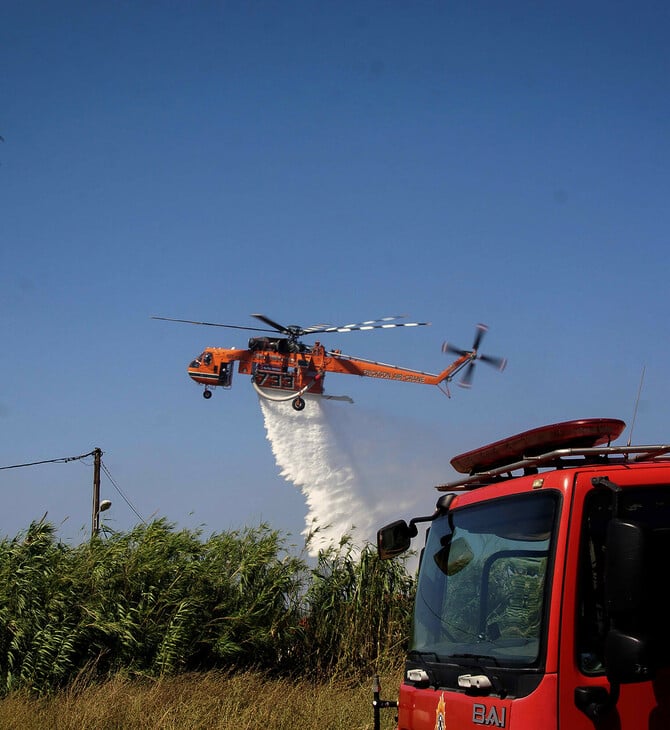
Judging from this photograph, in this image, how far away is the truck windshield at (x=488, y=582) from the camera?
162 inches

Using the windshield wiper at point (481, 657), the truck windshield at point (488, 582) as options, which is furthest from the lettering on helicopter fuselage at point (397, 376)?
the windshield wiper at point (481, 657)

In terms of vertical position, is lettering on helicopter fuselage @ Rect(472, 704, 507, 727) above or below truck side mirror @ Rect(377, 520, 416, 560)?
below

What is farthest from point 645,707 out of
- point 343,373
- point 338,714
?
point 343,373

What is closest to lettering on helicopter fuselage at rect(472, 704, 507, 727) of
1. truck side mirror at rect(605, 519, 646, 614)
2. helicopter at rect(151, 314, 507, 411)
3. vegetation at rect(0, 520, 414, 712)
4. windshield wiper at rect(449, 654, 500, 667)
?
windshield wiper at rect(449, 654, 500, 667)

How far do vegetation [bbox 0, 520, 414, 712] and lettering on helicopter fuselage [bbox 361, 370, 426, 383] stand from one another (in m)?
28.7

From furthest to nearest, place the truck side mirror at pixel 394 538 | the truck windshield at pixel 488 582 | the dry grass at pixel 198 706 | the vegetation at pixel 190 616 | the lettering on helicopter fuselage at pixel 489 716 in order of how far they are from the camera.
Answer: the vegetation at pixel 190 616 < the dry grass at pixel 198 706 < the truck side mirror at pixel 394 538 < the truck windshield at pixel 488 582 < the lettering on helicopter fuselage at pixel 489 716

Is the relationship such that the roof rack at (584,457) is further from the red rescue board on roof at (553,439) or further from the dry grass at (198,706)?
the dry grass at (198,706)

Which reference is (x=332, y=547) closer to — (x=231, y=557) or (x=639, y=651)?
(x=231, y=557)

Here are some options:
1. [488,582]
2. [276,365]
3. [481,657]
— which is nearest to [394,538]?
[488,582]

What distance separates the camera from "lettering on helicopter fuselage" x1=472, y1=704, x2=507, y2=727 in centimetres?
394

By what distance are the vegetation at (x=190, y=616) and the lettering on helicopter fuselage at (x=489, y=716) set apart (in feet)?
29.0

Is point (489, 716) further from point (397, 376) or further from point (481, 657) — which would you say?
point (397, 376)

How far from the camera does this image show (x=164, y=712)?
35.2 ft

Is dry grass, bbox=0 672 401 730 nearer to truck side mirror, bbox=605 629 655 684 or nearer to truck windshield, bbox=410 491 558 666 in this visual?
truck windshield, bbox=410 491 558 666
